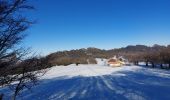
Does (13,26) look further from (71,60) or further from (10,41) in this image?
(71,60)

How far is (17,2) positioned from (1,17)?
517 millimetres

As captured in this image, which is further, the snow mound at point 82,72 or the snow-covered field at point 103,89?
the snow mound at point 82,72

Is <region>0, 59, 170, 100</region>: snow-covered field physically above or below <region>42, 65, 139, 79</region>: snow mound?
below

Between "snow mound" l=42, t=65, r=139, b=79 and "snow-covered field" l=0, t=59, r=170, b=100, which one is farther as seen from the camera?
"snow mound" l=42, t=65, r=139, b=79

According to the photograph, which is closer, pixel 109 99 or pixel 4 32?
pixel 4 32

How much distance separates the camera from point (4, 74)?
868cm

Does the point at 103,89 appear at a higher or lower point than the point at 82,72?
lower

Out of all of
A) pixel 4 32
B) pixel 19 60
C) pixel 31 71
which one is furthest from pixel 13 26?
pixel 31 71

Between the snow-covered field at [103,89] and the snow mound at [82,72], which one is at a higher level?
the snow mound at [82,72]

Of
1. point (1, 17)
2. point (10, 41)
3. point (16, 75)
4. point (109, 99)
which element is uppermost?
point (1, 17)

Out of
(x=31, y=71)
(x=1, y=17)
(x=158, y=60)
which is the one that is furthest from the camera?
(x=158, y=60)

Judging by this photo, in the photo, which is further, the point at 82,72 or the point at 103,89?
the point at 82,72

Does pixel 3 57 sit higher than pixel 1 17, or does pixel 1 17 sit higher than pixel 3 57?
pixel 1 17

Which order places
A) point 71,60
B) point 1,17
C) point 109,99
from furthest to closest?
point 71,60 < point 109,99 < point 1,17
